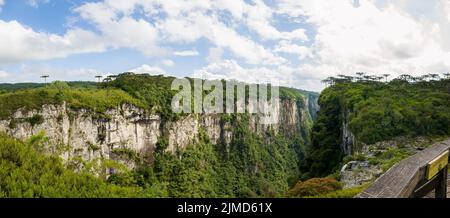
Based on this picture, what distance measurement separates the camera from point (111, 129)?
6962 cm

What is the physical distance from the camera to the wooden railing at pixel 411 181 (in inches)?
139

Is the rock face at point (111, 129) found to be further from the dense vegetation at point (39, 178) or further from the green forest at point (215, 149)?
the dense vegetation at point (39, 178)

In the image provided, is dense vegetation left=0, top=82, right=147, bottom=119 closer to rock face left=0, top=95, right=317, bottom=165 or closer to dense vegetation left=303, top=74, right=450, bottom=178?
rock face left=0, top=95, right=317, bottom=165

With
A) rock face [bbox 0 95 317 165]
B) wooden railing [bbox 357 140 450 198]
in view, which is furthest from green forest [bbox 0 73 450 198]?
wooden railing [bbox 357 140 450 198]

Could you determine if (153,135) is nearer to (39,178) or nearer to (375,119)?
(375,119)

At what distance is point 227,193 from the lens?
292 ft

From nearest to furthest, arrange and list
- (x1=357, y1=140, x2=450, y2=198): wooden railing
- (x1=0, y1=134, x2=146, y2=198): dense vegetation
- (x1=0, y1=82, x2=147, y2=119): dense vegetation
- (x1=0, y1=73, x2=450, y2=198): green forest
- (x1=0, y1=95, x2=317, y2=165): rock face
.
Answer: (x1=357, y1=140, x2=450, y2=198): wooden railing, (x1=0, y1=134, x2=146, y2=198): dense vegetation, (x1=0, y1=73, x2=450, y2=198): green forest, (x1=0, y1=82, x2=147, y2=119): dense vegetation, (x1=0, y1=95, x2=317, y2=165): rock face

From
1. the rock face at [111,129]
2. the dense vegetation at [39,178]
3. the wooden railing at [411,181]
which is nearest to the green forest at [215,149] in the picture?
the dense vegetation at [39,178]

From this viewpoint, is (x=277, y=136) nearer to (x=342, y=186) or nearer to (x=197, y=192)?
(x=197, y=192)

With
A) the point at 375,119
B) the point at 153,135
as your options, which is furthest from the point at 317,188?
the point at 153,135

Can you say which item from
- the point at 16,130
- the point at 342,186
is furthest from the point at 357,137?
the point at 16,130

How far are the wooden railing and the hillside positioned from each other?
1109 inches

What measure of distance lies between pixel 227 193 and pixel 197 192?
44.0 feet

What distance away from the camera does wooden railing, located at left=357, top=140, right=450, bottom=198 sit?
3.52 metres
